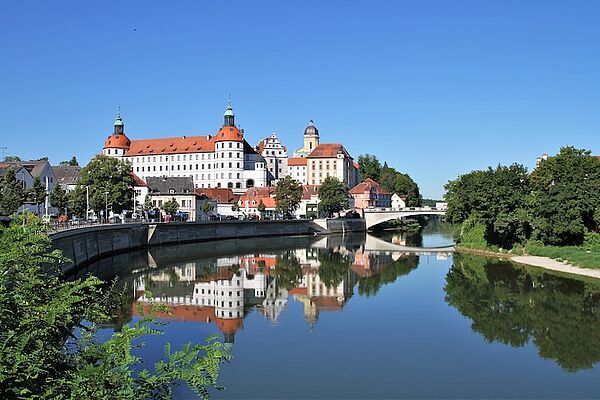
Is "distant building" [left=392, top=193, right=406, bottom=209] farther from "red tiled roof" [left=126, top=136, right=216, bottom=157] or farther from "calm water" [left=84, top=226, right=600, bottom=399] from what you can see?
"calm water" [left=84, top=226, right=600, bottom=399]

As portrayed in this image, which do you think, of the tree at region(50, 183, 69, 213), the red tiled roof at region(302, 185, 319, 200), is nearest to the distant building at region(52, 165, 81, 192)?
the tree at region(50, 183, 69, 213)

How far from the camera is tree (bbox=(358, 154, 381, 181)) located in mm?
174000

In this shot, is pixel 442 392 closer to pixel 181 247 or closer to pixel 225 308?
pixel 225 308

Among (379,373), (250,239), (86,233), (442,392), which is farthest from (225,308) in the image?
(250,239)

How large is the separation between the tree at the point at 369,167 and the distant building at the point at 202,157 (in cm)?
4093

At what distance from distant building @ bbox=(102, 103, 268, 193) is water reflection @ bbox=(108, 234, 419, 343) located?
6581 cm

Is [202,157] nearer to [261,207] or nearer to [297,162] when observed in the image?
[297,162]

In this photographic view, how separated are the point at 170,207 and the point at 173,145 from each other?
201 feet

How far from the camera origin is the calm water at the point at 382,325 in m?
19.0

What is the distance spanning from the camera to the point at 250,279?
4478cm

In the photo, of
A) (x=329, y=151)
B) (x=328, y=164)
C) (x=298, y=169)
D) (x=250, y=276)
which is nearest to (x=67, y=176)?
(x=328, y=164)

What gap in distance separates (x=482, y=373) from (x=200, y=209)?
82.0 meters

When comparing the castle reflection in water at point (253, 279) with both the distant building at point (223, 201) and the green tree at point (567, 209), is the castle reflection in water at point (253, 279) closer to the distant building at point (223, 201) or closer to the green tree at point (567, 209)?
the green tree at point (567, 209)

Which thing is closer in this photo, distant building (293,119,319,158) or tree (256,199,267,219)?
tree (256,199,267,219)
